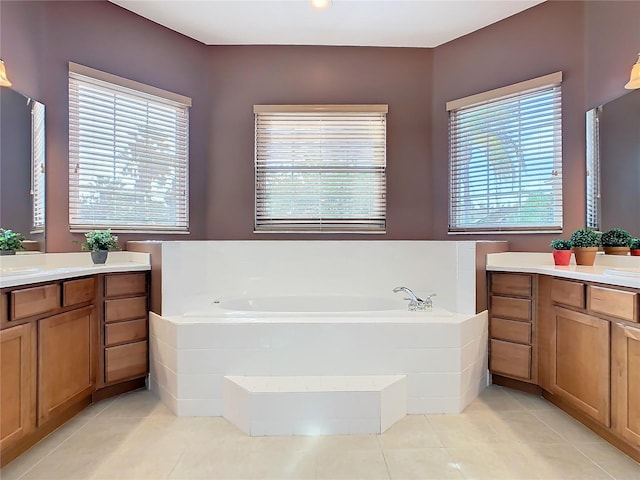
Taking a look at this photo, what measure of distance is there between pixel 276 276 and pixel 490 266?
1576 millimetres

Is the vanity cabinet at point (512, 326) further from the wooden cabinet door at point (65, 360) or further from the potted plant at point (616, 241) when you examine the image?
the wooden cabinet door at point (65, 360)

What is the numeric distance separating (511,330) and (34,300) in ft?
8.71

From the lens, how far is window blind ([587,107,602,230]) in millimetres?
2432

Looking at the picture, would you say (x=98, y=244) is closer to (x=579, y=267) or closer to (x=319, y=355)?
(x=319, y=355)

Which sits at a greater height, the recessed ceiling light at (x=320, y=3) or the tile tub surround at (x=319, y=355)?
the recessed ceiling light at (x=320, y=3)

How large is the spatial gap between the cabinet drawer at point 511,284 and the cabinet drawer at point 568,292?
0.17 metres

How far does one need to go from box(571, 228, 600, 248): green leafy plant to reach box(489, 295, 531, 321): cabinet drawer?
513mm

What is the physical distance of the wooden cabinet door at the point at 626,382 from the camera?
159cm

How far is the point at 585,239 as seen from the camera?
235cm

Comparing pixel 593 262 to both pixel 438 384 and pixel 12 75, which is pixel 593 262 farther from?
pixel 12 75

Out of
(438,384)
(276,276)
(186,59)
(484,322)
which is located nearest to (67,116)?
(186,59)

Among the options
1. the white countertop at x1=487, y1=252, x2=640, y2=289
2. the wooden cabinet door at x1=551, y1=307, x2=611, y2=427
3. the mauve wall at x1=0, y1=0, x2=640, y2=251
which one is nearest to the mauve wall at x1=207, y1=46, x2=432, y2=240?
the mauve wall at x1=0, y1=0, x2=640, y2=251

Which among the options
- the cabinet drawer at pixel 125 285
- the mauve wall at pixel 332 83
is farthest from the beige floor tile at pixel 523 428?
the cabinet drawer at pixel 125 285

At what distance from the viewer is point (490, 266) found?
95.1 inches
